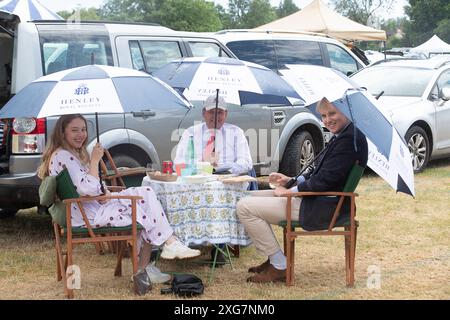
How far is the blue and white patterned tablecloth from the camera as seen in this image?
219 inches

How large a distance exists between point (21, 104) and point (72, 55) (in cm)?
173

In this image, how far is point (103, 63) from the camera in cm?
698

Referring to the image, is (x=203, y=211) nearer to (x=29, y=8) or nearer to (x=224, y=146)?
(x=224, y=146)

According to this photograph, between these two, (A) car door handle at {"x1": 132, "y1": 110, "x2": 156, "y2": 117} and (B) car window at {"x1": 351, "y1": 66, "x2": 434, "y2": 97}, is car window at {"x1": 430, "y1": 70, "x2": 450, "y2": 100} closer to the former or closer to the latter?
(B) car window at {"x1": 351, "y1": 66, "x2": 434, "y2": 97}

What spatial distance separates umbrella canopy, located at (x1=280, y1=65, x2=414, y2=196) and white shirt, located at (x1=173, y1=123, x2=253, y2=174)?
864 millimetres

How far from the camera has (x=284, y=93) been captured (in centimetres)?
595

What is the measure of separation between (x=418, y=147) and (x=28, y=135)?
6.38 metres

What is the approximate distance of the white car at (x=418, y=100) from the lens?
10.8 meters

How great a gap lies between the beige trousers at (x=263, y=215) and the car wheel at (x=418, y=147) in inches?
225

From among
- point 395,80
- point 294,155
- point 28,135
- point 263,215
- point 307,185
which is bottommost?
point 294,155

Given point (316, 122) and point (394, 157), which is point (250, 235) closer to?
point (394, 157)

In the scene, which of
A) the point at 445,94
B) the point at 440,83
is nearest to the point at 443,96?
the point at 445,94
